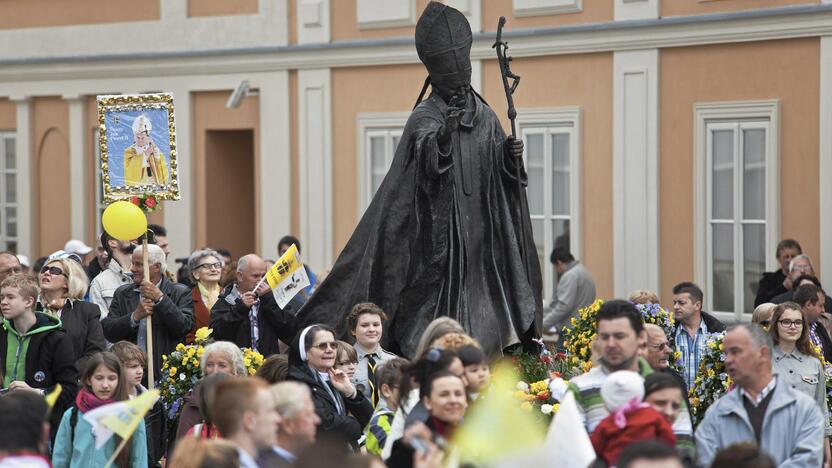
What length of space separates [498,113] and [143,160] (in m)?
8.25

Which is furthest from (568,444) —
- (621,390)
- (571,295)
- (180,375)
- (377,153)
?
(377,153)

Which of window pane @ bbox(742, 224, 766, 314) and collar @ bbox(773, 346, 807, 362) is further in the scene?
window pane @ bbox(742, 224, 766, 314)

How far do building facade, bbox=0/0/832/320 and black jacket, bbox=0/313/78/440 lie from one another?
842 cm

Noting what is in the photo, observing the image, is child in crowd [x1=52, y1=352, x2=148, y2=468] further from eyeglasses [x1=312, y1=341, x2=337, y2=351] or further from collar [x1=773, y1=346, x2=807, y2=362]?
collar [x1=773, y1=346, x2=807, y2=362]

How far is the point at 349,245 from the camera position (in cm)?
1146

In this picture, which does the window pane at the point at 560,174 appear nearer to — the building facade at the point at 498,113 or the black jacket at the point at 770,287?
the building facade at the point at 498,113

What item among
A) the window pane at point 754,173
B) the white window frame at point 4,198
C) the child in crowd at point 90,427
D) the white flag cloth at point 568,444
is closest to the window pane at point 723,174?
the window pane at point 754,173

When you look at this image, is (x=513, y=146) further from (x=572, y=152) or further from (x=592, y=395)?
(x=572, y=152)

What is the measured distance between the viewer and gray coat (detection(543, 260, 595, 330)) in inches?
697

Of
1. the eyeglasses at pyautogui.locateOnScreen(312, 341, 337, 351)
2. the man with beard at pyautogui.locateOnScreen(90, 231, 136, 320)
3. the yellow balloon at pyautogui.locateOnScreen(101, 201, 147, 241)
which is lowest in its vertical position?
the eyeglasses at pyautogui.locateOnScreen(312, 341, 337, 351)

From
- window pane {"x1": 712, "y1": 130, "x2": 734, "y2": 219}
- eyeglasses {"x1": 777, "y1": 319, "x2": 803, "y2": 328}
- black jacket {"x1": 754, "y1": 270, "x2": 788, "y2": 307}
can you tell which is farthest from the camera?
window pane {"x1": 712, "y1": 130, "x2": 734, "y2": 219}

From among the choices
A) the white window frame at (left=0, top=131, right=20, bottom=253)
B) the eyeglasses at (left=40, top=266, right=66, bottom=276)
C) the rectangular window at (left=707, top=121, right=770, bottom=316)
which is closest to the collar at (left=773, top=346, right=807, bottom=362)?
the eyeglasses at (left=40, top=266, right=66, bottom=276)

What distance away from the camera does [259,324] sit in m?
12.1

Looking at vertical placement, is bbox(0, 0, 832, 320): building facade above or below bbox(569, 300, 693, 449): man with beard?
above
